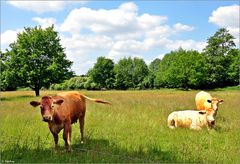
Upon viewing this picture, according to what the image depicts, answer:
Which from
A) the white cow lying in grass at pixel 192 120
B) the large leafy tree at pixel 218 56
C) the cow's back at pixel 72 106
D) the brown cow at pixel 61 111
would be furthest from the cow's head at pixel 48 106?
the large leafy tree at pixel 218 56

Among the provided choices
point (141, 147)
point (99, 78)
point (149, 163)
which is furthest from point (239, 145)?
point (99, 78)

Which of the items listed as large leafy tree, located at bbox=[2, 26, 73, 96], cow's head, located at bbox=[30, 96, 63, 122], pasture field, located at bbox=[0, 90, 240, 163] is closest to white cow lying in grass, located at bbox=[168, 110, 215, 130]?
pasture field, located at bbox=[0, 90, 240, 163]

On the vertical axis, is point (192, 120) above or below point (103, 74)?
below

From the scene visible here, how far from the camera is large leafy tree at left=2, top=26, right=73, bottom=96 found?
41969 mm

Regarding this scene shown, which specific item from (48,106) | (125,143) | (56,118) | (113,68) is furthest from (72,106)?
(113,68)

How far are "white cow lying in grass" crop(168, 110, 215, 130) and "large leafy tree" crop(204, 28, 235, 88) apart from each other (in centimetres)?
6587

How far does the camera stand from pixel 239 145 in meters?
10.5

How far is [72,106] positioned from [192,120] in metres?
6.18

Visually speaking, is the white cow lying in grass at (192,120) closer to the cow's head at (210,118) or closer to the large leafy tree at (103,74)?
the cow's head at (210,118)

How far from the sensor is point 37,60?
43.2 meters

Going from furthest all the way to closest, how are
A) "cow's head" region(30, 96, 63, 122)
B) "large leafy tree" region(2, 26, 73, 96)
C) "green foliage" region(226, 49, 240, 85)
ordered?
"green foliage" region(226, 49, 240, 85)
"large leafy tree" region(2, 26, 73, 96)
"cow's head" region(30, 96, 63, 122)

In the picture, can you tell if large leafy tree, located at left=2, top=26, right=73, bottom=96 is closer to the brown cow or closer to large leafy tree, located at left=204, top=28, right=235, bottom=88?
the brown cow

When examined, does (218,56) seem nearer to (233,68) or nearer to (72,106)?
(233,68)

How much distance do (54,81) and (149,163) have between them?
36.0 meters
